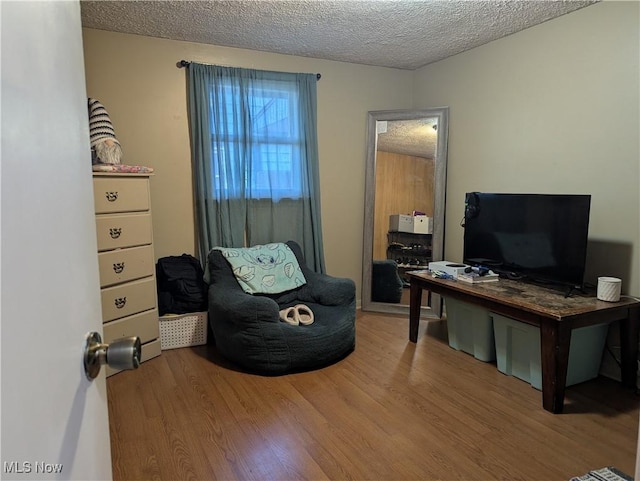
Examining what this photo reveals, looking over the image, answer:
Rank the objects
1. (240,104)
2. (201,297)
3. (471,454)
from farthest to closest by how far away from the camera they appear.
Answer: (240,104) < (201,297) < (471,454)

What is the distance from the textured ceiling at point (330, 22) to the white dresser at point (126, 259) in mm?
1191

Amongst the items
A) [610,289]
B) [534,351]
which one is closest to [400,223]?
[534,351]

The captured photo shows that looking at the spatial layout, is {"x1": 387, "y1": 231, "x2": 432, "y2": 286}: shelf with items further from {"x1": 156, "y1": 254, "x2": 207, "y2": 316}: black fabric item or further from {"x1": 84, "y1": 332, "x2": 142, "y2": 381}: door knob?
{"x1": 84, "y1": 332, "x2": 142, "y2": 381}: door knob

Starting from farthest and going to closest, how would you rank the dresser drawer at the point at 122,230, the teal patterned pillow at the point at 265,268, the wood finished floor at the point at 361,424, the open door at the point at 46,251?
1. the teal patterned pillow at the point at 265,268
2. the dresser drawer at the point at 122,230
3. the wood finished floor at the point at 361,424
4. the open door at the point at 46,251

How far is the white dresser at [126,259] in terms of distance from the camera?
2.78m

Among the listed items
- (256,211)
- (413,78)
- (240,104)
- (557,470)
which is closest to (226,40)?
(240,104)

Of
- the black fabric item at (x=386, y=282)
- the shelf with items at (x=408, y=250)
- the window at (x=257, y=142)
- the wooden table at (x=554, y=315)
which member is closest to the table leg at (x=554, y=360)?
the wooden table at (x=554, y=315)

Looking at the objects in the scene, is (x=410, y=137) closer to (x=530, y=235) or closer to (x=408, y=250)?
(x=408, y=250)

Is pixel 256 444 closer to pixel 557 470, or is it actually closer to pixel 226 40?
pixel 557 470

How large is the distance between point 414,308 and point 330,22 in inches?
91.5

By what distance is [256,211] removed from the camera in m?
3.88

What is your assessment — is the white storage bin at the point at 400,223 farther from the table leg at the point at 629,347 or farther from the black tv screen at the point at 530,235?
the table leg at the point at 629,347

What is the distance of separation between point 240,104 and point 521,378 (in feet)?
10.1

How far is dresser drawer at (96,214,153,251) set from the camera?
9.09 feet
